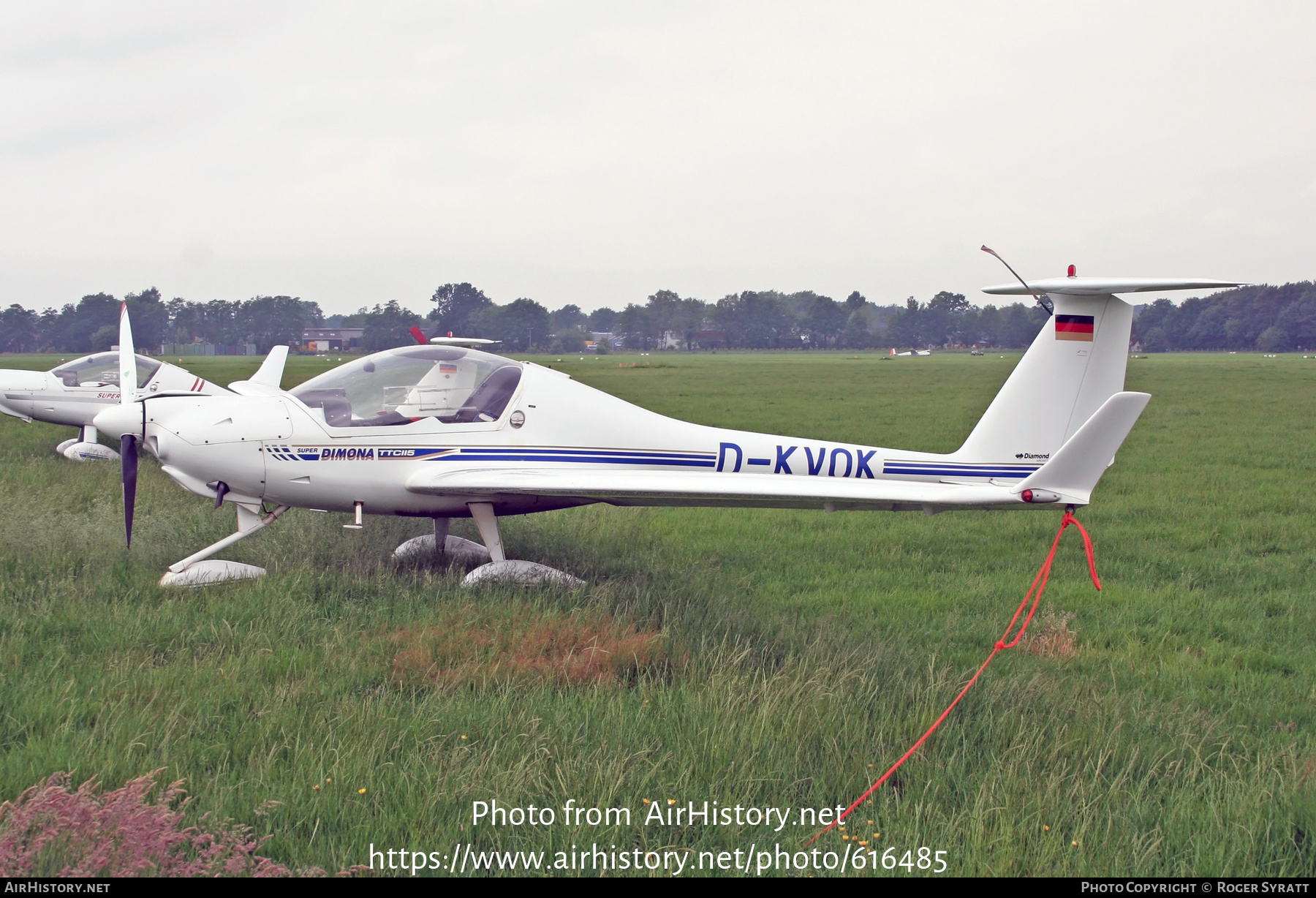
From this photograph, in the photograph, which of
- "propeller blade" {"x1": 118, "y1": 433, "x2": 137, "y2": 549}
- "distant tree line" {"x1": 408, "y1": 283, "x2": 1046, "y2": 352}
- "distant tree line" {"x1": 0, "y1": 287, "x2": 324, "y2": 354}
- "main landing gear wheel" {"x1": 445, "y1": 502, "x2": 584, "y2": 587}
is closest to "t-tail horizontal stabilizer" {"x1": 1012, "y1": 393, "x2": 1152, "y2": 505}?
"main landing gear wheel" {"x1": 445, "y1": 502, "x2": 584, "y2": 587}

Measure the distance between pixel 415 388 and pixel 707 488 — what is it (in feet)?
8.70

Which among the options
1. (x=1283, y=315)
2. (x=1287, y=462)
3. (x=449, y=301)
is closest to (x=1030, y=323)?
(x=1283, y=315)

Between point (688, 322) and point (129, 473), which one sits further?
point (688, 322)

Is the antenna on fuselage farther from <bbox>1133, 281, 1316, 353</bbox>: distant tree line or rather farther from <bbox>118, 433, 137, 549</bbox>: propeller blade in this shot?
<bbox>1133, 281, 1316, 353</bbox>: distant tree line

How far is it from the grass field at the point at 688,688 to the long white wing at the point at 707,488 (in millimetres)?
779

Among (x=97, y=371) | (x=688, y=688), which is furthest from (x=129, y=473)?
(x=97, y=371)

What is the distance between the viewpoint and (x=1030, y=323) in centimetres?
12988

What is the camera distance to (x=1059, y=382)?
7.35m

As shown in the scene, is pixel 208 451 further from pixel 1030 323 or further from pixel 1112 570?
pixel 1030 323

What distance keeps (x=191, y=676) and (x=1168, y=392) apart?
129 ft

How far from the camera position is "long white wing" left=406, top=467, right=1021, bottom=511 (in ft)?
21.0

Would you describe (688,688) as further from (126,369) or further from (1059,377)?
(126,369)

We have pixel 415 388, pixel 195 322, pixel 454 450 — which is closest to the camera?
pixel 454 450

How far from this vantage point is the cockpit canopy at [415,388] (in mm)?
7379
